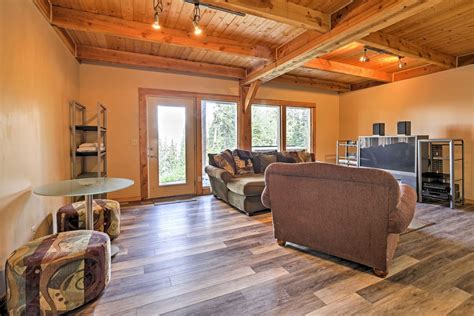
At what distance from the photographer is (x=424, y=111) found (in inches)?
187

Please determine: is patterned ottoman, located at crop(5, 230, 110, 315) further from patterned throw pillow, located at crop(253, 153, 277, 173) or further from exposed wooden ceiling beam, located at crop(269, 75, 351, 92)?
exposed wooden ceiling beam, located at crop(269, 75, 351, 92)

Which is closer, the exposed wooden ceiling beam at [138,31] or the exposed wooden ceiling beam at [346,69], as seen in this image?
the exposed wooden ceiling beam at [138,31]

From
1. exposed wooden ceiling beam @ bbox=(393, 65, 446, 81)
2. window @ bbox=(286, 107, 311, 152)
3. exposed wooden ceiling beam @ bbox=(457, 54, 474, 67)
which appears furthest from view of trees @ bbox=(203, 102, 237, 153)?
exposed wooden ceiling beam @ bbox=(457, 54, 474, 67)

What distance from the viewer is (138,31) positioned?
10.0ft

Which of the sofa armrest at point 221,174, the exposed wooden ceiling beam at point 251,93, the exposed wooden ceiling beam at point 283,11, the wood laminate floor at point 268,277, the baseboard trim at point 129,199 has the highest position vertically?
the exposed wooden ceiling beam at point 283,11

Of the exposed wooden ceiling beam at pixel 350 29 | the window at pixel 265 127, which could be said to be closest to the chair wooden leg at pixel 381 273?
the exposed wooden ceiling beam at pixel 350 29

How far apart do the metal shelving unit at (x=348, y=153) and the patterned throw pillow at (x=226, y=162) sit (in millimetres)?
2801

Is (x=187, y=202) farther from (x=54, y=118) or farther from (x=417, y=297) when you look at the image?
(x=417, y=297)

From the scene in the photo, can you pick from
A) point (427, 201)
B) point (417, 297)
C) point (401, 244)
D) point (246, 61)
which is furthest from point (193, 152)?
point (427, 201)

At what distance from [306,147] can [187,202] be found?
3593 mm

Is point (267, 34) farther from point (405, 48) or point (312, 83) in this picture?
point (312, 83)

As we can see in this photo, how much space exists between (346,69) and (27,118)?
5.07 metres

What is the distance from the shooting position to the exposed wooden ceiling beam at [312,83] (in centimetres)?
562

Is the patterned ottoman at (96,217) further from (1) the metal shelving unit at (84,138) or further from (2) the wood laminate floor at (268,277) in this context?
(1) the metal shelving unit at (84,138)
